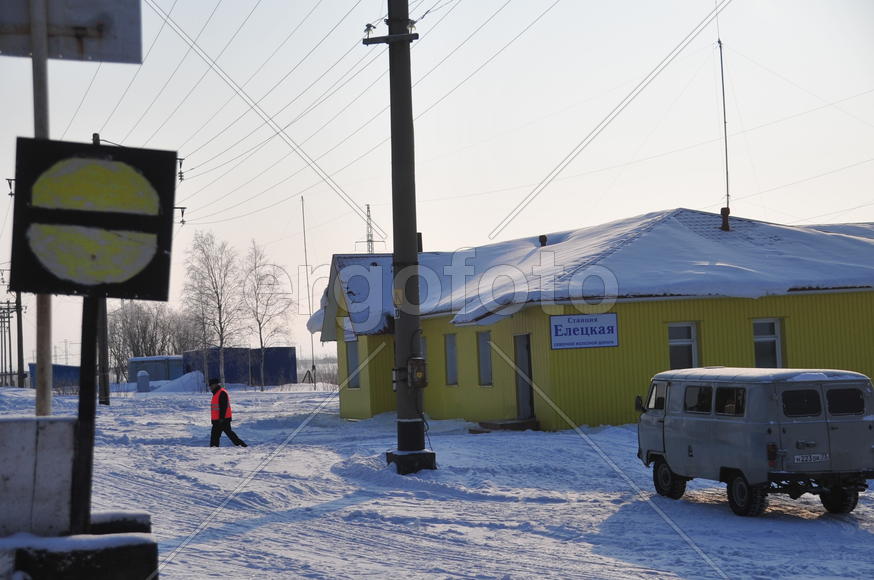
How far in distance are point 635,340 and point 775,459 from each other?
469 inches

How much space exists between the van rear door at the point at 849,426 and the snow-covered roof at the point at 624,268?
10.8 m

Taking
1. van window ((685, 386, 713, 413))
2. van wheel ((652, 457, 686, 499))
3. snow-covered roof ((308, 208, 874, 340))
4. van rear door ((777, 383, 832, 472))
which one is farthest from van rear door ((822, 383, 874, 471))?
snow-covered roof ((308, 208, 874, 340))

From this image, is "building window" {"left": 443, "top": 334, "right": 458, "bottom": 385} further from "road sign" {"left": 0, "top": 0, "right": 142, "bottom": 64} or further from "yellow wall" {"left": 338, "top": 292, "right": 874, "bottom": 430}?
"road sign" {"left": 0, "top": 0, "right": 142, "bottom": 64}

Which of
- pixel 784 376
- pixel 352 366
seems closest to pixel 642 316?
pixel 784 376

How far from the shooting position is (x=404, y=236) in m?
16.8

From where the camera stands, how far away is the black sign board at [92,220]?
5.30 metres

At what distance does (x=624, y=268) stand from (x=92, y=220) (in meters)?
20.6

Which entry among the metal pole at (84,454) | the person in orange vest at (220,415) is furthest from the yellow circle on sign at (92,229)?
the person in orange vest at (220,415)

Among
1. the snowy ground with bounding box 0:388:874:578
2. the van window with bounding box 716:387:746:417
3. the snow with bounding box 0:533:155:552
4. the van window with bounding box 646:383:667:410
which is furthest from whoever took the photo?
the van window with bounding box 646:383:667:410

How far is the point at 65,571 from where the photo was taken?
4957mm

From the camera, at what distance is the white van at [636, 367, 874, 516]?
1206 centimetres

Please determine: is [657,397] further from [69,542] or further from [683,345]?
[69,542]

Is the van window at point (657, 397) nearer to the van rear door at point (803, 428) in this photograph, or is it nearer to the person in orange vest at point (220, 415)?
the van rear door at point (803, 428)

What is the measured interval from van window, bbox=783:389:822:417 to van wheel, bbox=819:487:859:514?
1040mm
